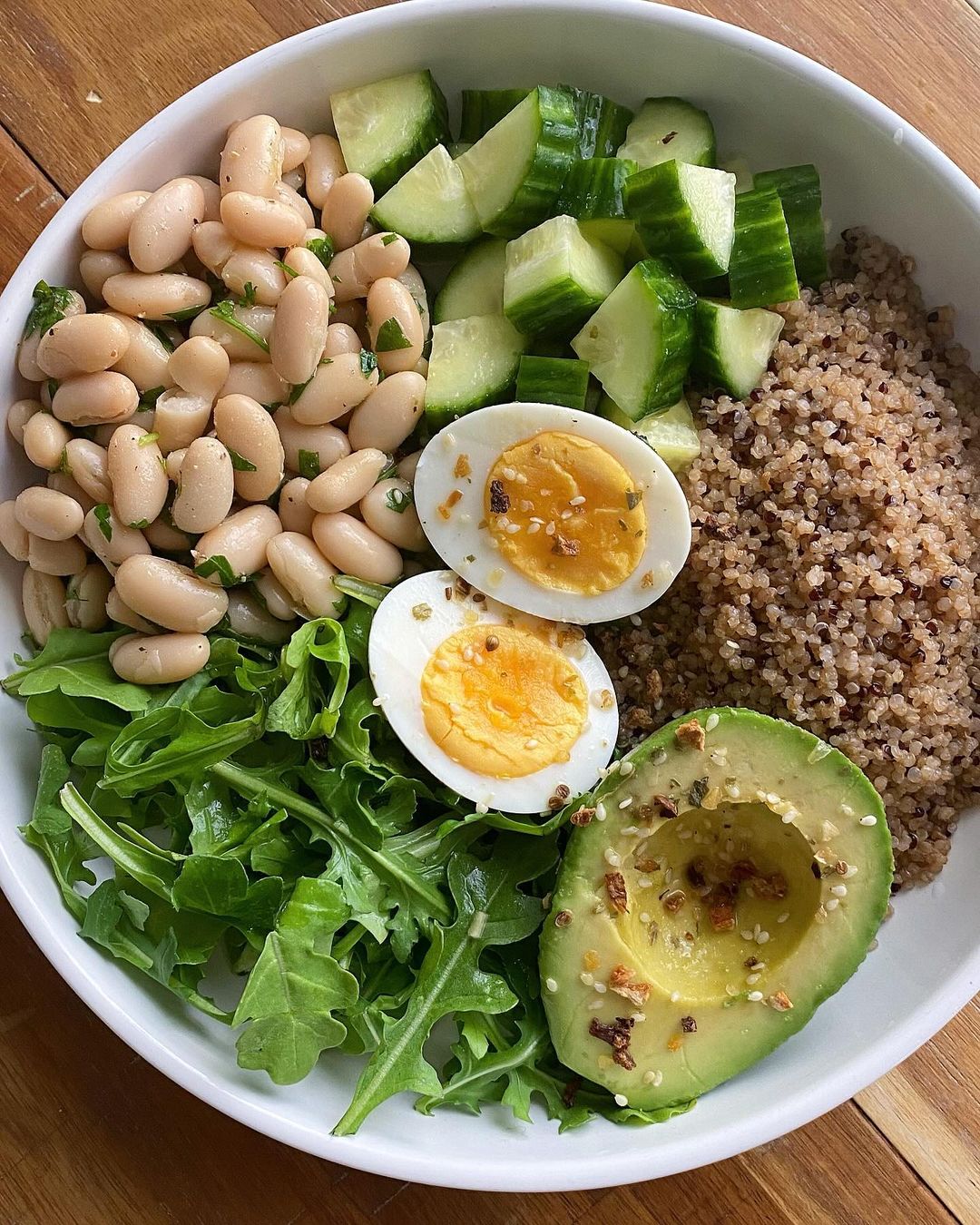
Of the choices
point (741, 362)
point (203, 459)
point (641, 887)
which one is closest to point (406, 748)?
point (641, 887)

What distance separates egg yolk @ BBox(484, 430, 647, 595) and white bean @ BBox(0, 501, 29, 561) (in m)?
0.68

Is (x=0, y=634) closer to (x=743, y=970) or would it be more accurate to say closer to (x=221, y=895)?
(x=221, y=895)

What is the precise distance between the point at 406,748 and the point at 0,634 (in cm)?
63

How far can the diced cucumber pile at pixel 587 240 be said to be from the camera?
1430mm

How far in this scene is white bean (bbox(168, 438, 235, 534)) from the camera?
1.37m

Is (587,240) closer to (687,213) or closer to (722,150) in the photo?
(687,213)

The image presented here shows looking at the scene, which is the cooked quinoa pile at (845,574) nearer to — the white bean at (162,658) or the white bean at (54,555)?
the white bean at (162,658)

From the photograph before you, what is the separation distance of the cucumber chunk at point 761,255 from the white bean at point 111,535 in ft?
3.12

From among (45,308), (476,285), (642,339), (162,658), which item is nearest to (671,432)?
(642,339)

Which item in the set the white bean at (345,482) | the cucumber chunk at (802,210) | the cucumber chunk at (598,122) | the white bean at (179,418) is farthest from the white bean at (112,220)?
the cucumber chunk at (802,210)

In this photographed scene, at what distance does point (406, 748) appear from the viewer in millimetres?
1488

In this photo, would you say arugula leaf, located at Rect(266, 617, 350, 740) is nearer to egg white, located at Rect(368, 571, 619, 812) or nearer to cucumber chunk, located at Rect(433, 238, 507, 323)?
egg white, located at Rect(368, 571, 619, 812)

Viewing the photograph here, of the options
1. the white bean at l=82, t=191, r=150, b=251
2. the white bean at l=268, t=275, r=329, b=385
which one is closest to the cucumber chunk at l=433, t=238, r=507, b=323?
the white bean at l=268, t=275, r=329, b=385

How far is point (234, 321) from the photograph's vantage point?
1423 mm
